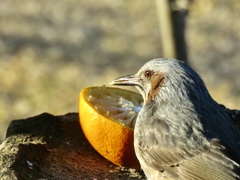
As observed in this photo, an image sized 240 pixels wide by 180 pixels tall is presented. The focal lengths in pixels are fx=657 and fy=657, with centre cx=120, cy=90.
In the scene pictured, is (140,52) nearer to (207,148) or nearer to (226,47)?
(226,47)

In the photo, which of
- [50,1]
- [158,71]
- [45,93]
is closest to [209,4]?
[50,1]

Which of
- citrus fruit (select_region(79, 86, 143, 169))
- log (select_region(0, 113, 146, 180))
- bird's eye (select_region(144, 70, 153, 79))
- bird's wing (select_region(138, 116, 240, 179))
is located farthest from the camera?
bird's eye (select_region(144, 70, 153, 79))

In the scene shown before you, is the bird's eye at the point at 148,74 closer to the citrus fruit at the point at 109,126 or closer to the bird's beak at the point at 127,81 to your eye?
the bird's beak at the point at 127,81

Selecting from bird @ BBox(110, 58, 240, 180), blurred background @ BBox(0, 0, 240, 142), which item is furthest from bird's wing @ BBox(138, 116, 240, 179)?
blurred background @ BBox(0, 0, 240, 142)

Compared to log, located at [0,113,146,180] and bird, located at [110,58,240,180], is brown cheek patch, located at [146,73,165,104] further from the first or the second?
log, located at [0,113,146,180]

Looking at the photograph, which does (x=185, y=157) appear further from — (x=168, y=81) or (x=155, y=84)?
(x=155, y=84)

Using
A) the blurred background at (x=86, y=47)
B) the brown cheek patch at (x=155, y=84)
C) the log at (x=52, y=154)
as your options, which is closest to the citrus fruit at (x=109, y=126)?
the log at (x=52, y=154)
